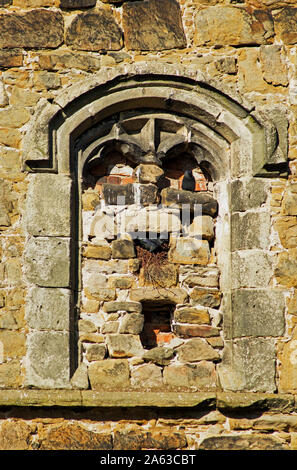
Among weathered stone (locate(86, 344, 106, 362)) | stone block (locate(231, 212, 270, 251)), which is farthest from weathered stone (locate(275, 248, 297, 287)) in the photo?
weathered stone (locate(86, 344, 106, 362))

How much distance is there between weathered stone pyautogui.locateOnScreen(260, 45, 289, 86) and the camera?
23.3 ft

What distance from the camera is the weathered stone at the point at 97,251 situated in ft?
22.8

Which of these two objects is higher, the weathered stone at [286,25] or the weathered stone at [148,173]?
the weathered stone at [286,25]

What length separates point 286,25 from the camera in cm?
721

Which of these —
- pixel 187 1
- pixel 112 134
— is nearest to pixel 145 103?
pixel 112 134

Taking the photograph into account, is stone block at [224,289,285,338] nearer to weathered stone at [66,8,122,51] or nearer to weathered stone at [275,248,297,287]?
weathered stone at [275,248,297,287]

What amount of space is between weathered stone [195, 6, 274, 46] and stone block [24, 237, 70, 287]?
83.2 inches

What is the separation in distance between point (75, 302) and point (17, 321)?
491mm

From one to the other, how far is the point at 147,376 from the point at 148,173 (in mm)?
1699

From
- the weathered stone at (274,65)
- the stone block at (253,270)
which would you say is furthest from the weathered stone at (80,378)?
the weathered stone at (274,65)

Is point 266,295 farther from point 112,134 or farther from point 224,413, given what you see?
point 112,134

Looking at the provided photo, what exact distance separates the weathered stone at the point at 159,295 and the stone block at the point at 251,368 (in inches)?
22.7

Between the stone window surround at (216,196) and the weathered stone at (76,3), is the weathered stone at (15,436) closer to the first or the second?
the stone window surround at (216,196)

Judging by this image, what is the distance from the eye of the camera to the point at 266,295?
265 inches
